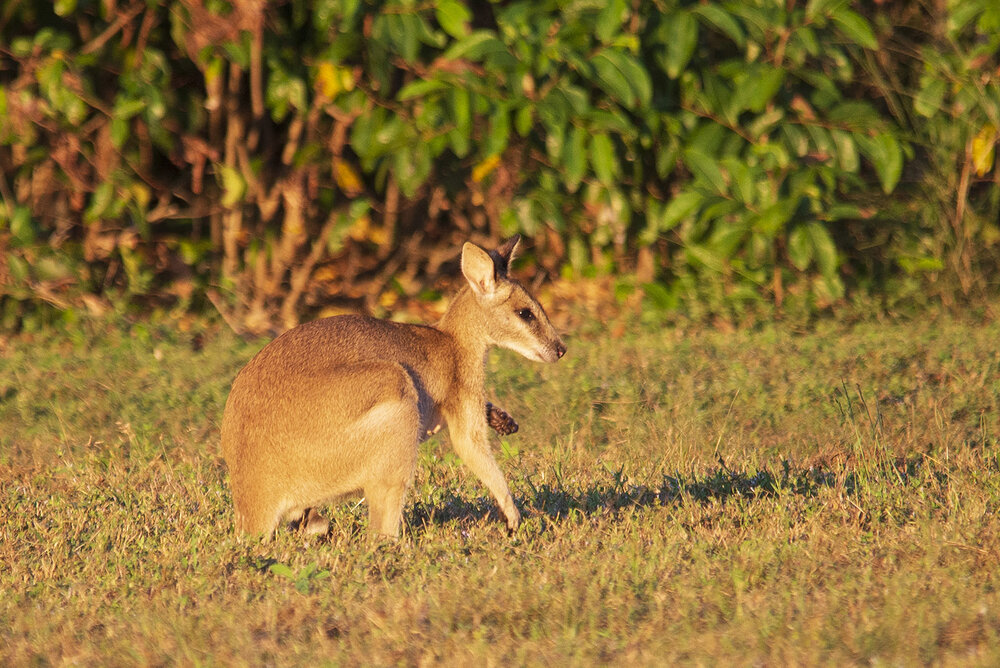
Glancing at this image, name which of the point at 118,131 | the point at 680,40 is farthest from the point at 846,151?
the point at 118,131

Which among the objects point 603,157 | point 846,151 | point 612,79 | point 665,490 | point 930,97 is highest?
point 930,97

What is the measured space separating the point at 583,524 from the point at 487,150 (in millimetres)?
3201

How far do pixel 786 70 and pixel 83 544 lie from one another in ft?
16.3

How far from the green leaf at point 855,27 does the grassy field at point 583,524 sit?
5.84 feet

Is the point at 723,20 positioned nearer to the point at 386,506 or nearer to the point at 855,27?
the point at 855,27

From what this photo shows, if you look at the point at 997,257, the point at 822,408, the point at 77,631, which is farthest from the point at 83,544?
the point at 997,257

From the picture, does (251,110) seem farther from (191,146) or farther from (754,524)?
(754,524)

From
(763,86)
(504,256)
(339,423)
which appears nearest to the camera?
(339,423)

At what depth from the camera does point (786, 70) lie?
7809 millimetres

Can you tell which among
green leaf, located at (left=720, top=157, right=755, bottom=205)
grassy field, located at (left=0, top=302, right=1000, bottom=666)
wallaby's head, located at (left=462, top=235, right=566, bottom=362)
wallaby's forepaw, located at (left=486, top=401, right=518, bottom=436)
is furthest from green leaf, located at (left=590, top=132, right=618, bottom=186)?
wallaby's forepaw, located at (left=486, top=401, right=518, bottom=436)

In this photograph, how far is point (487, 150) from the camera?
24.9ft

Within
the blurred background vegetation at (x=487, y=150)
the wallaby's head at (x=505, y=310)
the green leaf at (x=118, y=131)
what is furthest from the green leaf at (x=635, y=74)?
the green leaf at (x=118, y=131)

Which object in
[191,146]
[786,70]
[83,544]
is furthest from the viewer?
[191,146]

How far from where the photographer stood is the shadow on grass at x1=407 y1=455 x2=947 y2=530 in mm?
5277
